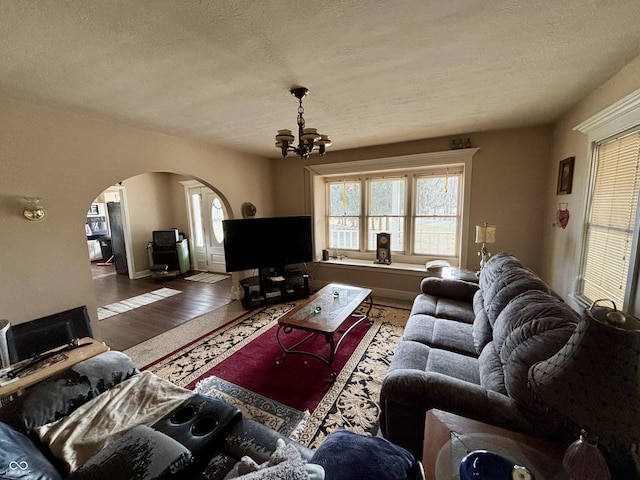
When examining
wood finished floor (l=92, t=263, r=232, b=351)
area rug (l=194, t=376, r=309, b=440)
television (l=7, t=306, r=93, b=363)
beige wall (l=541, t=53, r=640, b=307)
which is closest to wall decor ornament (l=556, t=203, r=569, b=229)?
beige wall (l=541, t=53, r=640, b=307)

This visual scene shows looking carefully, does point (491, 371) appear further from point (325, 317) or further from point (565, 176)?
point (565, 176)

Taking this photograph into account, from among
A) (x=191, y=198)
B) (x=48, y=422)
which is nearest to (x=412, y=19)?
(x=48, y=422)

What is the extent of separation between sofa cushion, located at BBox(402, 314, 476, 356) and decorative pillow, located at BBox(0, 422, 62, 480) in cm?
211

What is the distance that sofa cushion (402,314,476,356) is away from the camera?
2.05 m

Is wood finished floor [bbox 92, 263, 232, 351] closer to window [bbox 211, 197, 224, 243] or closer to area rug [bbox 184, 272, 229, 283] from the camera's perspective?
area rug [bbox 184, 272, 229, 283]

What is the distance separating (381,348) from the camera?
282cm

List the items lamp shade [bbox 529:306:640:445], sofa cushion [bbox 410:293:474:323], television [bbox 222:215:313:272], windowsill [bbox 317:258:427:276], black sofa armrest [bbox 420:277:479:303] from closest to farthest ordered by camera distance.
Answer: lamp shade [bbox 529:306:640:445], sofa cushion [bbox 410:293:474:323], black sofa armrest [bbox 420:277:479:303], television [bbox 222:215:313:272], windowsill [bbox 317:258:427:276]

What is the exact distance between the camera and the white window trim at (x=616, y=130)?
1634 mm

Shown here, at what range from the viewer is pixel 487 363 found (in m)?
1.62

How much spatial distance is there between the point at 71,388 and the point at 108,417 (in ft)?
1.05

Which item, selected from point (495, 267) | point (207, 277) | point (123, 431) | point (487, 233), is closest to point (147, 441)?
point (123, 431)

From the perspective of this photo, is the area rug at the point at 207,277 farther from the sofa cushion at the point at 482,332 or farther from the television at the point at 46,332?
the sofa cushion at the point at 482,332

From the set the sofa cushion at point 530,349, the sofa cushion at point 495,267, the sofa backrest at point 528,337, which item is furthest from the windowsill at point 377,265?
the sofa cushion at point 530,349

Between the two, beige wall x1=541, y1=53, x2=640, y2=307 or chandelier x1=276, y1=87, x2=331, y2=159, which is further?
chandelier x1=276, y1=87, x2=331, y2=159
